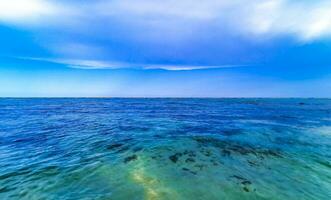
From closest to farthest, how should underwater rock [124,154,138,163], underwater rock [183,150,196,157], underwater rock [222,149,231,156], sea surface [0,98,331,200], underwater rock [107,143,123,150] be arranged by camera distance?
sea surface [0,98,331,200]
underwater rock [124,154,138,163]
underwater rock [183,150,196,157]
underwater rock [222,149,231,156]
underwater rock [107,143,123,150]

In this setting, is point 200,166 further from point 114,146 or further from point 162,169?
point 114,146

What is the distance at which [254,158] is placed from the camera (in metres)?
10.0

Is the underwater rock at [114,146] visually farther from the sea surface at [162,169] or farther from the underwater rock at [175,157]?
the underwater rock at [175,157]

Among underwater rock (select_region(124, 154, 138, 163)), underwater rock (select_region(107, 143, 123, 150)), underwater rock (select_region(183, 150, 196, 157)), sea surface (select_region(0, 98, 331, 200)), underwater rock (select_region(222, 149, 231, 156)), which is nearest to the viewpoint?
sea surface (select_region(0, 98, 331, 200))

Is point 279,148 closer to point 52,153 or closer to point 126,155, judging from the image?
point 126,155

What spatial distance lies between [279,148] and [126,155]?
8.18m

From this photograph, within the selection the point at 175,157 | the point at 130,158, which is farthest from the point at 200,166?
the point at 130,158

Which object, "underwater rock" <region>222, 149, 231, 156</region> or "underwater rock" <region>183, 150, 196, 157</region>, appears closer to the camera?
"underwater rock" <region>183, 150, 196, 157</region>

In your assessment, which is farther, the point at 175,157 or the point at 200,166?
the point at 175,157

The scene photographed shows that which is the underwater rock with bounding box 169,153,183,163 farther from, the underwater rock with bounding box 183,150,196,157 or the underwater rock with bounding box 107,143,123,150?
the underwater rock with bounding box 107,143,123,150

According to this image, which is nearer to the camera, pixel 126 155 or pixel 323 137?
pixel 126 155

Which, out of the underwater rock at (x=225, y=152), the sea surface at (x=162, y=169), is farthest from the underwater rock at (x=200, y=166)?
the underwater rock at (x=225, y=152)

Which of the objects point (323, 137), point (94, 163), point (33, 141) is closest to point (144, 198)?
point (94, 163)

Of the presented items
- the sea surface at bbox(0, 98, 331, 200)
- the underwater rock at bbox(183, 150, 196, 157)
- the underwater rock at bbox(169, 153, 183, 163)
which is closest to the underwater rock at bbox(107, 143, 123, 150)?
the sea surface at bbox(0, 98, 331, 200)
